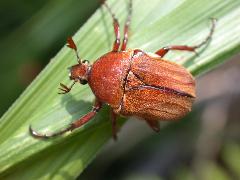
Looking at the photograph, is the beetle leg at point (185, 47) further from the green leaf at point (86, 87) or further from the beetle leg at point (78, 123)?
the beetle leg at point (78, 123)

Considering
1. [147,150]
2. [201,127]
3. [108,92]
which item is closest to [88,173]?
[147,150]

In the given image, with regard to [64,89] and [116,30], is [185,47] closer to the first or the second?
[116,30]

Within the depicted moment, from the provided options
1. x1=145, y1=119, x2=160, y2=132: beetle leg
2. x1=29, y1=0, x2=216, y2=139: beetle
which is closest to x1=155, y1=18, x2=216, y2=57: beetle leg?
x1=29, y1=0, x2=216, y2=139: beetle

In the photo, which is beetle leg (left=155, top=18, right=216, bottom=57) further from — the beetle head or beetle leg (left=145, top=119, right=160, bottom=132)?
beetle leg (left=145, top=119, right=160, bottom=132)

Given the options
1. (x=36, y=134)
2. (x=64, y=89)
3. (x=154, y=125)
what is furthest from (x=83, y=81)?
(x=154, y=125)

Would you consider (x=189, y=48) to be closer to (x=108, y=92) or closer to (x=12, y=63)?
(x=108, y=92)

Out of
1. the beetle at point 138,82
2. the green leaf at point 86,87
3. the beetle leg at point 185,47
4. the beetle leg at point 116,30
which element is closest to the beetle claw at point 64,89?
the green leaf at point 86,87
